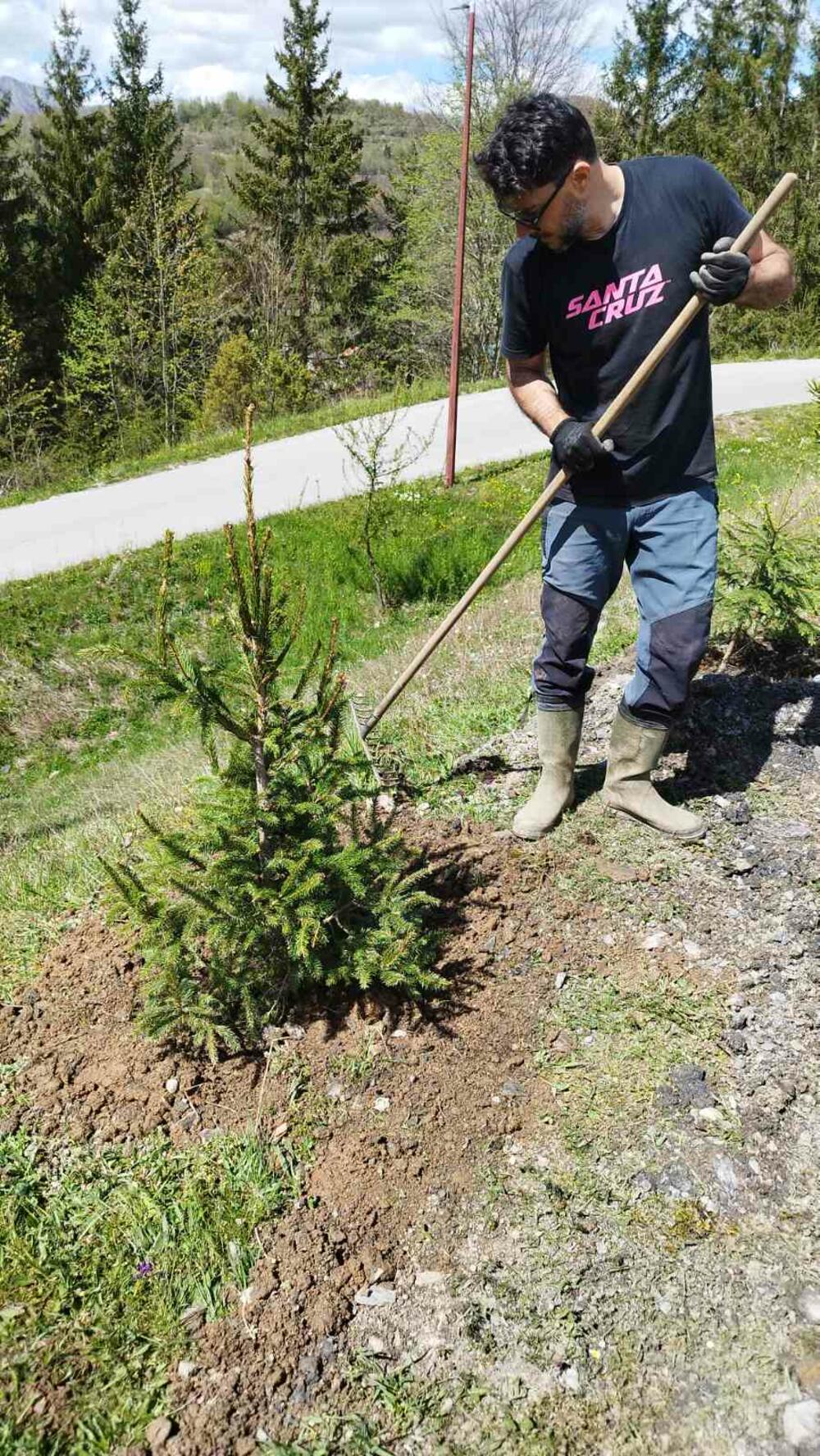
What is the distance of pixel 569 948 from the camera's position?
3088mm

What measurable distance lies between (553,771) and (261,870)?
1.37 metres

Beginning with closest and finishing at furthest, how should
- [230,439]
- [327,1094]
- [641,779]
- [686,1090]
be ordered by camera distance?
[686,1090] → [327,1094] → [641,779] → [230,439]

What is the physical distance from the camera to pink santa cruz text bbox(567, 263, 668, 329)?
291 cm

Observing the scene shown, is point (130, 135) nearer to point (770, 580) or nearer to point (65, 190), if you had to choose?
point (65, 190)

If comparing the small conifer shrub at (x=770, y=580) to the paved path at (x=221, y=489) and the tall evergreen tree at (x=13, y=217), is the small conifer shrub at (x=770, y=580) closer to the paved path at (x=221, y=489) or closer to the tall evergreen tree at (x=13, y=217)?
the paved path at (x=221, y=489)

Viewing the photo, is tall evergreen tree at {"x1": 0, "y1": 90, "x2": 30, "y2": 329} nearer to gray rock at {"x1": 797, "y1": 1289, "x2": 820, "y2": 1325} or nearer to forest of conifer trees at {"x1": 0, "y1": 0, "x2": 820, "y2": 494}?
forest of conifer trees at {"x1": 0, "y1": 0, "x2": 820, "y2": 494}

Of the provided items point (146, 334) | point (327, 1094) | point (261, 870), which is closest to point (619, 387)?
point (261, 870)

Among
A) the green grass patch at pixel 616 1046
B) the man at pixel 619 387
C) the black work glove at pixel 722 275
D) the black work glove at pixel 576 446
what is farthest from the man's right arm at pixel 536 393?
the green grass patch at pixel 616 1046

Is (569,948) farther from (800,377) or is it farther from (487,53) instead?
(487,53)

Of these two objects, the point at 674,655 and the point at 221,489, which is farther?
the point at 221,489

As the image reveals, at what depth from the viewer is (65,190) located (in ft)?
94.8

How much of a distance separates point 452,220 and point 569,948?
73.8ft

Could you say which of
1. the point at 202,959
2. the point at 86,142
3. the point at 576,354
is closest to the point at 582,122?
the point at 576,354

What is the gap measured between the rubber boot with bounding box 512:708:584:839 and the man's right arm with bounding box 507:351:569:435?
3.36ft
